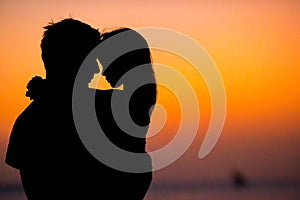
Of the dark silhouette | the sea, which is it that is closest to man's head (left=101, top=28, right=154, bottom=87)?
the dark silhouette

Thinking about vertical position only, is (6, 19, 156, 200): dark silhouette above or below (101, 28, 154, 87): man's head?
below

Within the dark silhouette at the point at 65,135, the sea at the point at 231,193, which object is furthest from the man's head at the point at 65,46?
the sea at the point at 231,193

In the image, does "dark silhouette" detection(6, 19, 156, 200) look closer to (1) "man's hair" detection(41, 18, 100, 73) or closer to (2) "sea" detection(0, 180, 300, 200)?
(1) "man's hair" detection(41, 18, 100, 73)

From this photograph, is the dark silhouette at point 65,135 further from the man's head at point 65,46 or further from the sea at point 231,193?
the sea at point 231,193

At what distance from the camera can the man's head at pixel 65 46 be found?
2506 millimetres

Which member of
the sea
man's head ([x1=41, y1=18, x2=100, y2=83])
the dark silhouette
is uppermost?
the sea

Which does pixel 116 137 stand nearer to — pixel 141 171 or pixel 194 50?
pixel 141 171

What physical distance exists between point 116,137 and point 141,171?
0.13 metres

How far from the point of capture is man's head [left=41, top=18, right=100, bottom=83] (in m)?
2.51

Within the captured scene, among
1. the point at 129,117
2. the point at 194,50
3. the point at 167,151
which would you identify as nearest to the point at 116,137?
the point at 129,117

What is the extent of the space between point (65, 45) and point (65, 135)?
10.5 inches

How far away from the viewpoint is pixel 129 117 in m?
2.48

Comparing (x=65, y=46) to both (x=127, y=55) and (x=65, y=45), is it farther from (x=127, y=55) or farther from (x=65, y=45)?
(x=127, y=55)

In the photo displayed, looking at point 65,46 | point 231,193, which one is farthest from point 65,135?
point 231,193
